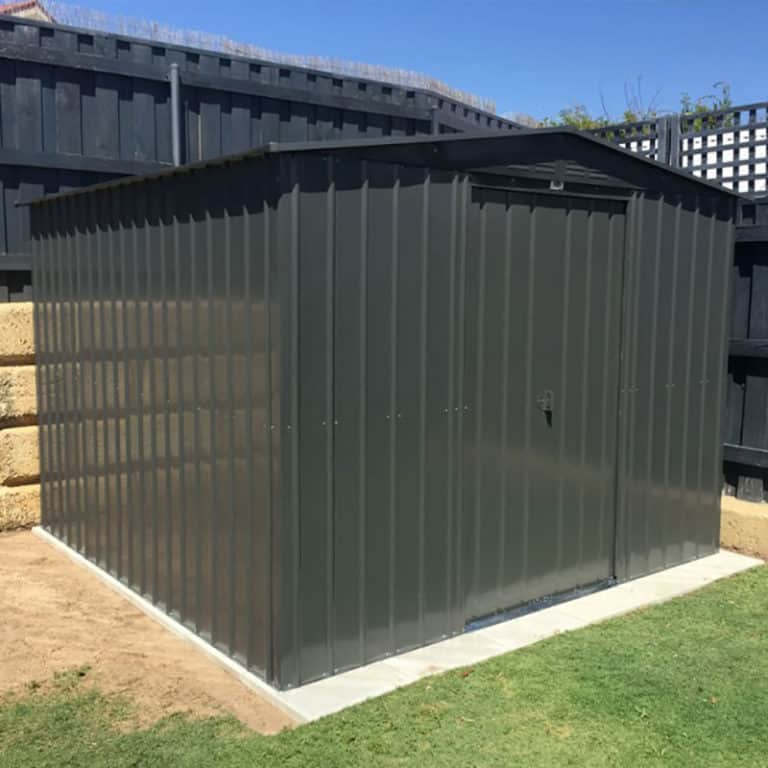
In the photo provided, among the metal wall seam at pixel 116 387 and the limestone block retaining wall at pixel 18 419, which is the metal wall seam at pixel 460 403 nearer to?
the metal wall seam at pixel 116 387

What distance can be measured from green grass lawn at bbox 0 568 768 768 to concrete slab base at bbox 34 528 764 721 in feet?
0.36

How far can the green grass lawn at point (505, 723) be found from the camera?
3.53 metres

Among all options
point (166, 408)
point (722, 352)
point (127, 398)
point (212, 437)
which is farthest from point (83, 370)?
point (722, 352)

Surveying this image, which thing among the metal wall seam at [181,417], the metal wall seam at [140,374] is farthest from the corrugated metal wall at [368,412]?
the metal wall seam at [140,374]

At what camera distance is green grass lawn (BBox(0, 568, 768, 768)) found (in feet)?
11.6

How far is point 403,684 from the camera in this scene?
4.16 m

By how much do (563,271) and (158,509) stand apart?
2.69m

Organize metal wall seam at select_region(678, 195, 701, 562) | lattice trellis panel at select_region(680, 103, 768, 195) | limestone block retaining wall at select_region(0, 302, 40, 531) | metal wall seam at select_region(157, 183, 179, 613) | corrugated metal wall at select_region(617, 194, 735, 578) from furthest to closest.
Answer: lattice trellis panel at select_region(680, 103, 768, 195) < limestone block retaining wall at select_region(0, 302, 40, 531) < metal wall seam at select_region(678, 195, 701, 562) < corrugated metal wall at select_region(617, 194, 735, 578) < metal wall seam at select_region(157, 183, 179, 613)

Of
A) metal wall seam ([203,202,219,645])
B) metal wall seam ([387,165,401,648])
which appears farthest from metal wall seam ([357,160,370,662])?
metal wall seam ([203,202,219,645])

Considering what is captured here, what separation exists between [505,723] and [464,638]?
93cm

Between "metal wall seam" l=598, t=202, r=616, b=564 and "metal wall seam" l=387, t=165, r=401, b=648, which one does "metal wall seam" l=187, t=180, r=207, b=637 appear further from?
"metal wall seam" l=598, t=202, r=616, b=564

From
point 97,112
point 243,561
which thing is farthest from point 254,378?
point 97,112

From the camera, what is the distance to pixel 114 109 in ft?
22.7

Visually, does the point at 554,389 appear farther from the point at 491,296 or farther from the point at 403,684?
the point at 403,684
